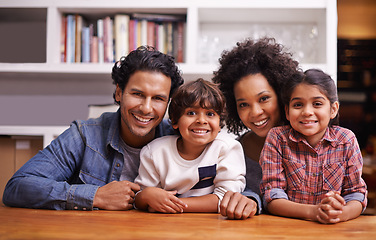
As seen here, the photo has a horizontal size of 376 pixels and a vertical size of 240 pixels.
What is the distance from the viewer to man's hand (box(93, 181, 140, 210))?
4.25ft

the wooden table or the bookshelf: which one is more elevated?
the bookshelf

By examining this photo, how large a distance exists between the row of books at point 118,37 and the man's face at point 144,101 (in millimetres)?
1073

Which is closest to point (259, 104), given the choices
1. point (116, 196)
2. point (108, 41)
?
point (116, 196)

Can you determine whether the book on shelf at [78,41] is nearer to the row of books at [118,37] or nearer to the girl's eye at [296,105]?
the row of books at [118,37]

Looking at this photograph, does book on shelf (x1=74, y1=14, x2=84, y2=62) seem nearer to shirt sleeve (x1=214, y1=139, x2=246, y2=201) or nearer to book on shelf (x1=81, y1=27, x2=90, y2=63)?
book on shelf (x1=81, y1=27, x2=90, y2=63)

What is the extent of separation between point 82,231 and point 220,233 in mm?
360

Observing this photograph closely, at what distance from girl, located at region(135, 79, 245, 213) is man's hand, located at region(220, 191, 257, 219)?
11 centimetres

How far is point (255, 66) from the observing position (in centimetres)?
167

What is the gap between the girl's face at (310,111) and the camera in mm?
1346

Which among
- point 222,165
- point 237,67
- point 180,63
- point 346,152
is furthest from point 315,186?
point 180,63

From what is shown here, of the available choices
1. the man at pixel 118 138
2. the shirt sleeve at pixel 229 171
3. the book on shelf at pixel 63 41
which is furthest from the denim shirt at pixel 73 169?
the book on shelf at pixel 63 41

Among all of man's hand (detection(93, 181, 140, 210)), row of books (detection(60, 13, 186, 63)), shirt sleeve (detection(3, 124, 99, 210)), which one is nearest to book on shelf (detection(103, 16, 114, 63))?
row of books (detection(60, 13, 186, 63))

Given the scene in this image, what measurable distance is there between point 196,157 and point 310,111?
46 centimetres

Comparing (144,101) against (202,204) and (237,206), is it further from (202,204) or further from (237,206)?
(237,206)
